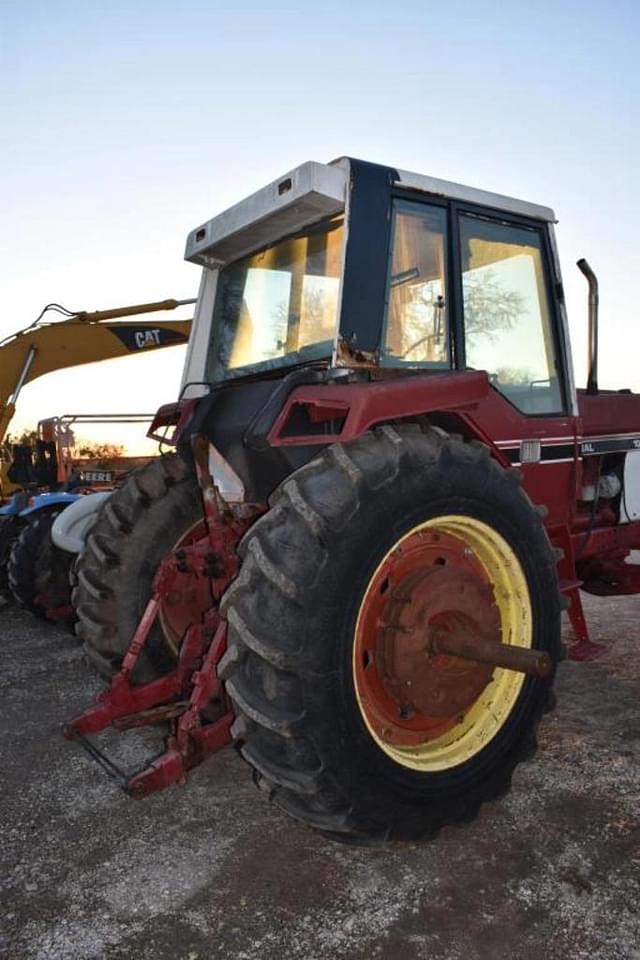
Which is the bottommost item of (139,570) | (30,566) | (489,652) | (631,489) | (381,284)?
(30,566)

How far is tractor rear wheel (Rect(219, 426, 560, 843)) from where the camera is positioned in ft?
7.56

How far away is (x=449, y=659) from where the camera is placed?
2.73 m

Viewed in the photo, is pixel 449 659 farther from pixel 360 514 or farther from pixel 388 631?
pixel 360 514

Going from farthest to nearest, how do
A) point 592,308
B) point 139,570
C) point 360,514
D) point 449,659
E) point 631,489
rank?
point 631,489 < point 592,308 < point 139,570 < point 449,659 < point 360,514

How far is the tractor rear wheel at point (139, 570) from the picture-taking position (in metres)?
3.46

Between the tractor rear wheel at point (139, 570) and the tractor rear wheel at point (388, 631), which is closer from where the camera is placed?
the tractor rear wheel at point (388, 631)

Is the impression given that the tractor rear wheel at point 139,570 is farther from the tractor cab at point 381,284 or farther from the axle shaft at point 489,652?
the axle shaft at point 489,652

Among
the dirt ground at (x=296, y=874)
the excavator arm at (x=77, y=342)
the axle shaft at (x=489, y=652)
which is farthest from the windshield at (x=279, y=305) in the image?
the excavator arm at (x=77, y=342)

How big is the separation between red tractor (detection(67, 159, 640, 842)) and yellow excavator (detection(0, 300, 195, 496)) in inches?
190

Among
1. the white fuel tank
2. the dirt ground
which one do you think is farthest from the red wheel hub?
the white fuel tank

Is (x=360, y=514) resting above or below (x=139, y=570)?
above

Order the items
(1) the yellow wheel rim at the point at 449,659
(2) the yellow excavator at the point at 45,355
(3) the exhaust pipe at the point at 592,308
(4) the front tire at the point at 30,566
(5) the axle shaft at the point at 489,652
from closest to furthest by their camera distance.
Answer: (5) the axle shaft at the point at 489,652, (1) the yellow wheel rim at the point at 449,659, (3) the exhaust pipe at the point at 592,308, (4) the front tire at the point at 30,566, (2) the yellow excavator at the point at 45,355

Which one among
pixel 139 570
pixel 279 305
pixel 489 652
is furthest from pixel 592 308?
pixel 139 570

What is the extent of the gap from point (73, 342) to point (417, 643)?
22.1 feet
